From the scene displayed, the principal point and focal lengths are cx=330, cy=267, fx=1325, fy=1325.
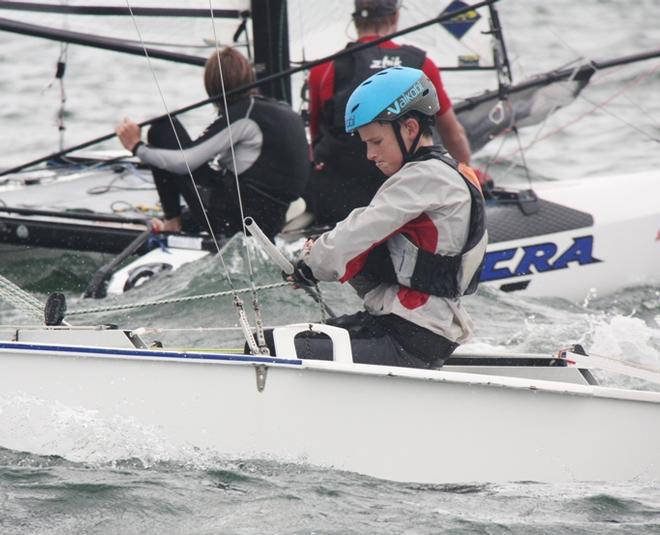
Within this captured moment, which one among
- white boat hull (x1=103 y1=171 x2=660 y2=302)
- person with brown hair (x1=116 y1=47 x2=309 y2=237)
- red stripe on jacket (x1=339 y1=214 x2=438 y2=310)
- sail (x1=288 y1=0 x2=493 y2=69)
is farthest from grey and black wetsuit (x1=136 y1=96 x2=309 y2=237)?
red stripe on jacket (x1=339 y1=214 x2=438 y2=310)

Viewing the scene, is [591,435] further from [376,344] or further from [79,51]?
[79,51]

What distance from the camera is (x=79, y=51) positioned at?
12.1 metres

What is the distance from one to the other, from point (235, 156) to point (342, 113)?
56cm

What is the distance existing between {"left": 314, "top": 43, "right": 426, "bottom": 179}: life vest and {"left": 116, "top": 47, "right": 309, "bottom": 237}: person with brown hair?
28 centimetres

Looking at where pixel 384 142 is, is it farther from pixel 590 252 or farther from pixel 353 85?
pixel 590 252

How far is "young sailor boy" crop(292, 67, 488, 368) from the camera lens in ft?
10.2

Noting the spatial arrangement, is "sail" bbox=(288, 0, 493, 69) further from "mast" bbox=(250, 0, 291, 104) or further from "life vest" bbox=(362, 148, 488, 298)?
"life vest" bbox=(362, 148, 488, 298)

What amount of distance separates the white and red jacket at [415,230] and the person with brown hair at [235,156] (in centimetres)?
199

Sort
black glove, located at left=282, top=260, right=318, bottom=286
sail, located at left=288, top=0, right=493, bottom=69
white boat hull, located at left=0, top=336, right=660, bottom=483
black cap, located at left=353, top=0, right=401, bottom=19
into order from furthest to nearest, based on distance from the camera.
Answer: sail, located at left=288, top=0, right=493, bottom=69, black cap, located at left=353, top=0, right=401, bottom=19, black glove, located at left=282, top=260, right=318, bottom=286, white boat hull, located at left=0, top=336, right=660, bottom=483

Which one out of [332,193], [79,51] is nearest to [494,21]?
[332,193]

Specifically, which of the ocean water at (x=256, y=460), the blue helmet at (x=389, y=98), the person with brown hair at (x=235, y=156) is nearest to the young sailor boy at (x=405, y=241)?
the blue helmet at (x=389, y=98)

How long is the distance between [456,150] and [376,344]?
2.68 meters

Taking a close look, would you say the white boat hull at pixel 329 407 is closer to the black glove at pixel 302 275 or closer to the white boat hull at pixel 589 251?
the black glove at pixel 302 275

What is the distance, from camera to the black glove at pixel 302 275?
10.5 ft
